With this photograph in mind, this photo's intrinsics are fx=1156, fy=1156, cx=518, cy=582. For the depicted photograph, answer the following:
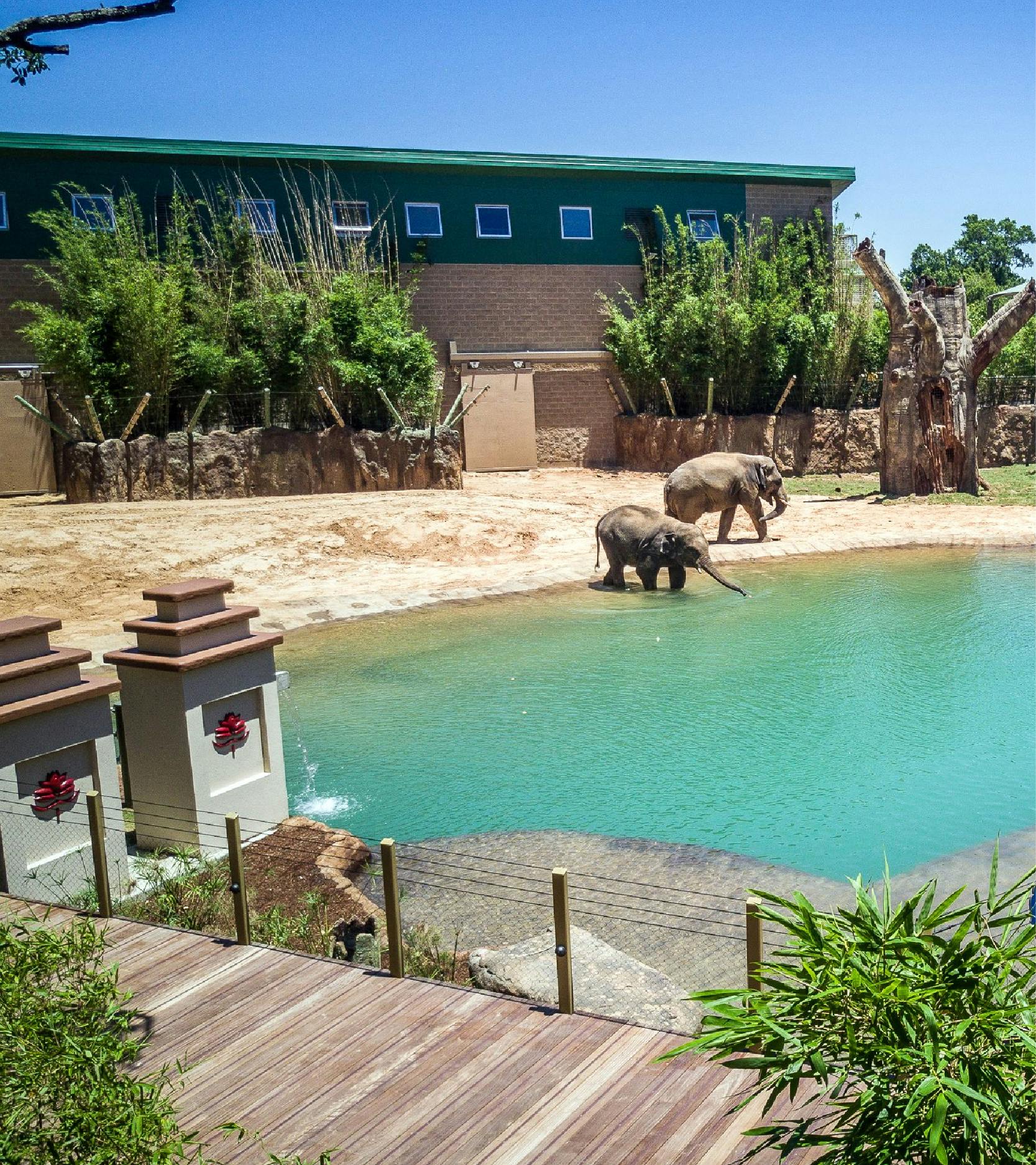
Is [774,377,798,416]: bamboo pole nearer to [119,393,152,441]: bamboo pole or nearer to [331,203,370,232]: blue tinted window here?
[331,203,370,232]: blue tinted window

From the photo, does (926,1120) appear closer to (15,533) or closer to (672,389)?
(15,533)

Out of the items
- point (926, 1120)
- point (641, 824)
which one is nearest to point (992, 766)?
point (641, 824)

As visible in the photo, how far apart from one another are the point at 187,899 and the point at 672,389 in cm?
2297

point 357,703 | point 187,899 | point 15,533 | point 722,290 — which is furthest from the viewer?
point 722,290

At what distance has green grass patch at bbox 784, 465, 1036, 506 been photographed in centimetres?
2006

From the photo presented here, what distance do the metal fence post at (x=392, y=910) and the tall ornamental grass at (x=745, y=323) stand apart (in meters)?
23.1

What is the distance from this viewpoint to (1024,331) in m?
28.6

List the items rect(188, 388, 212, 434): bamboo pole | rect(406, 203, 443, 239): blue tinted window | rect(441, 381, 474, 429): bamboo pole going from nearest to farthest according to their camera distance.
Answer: rect(188, 388, 212, 434): bamboo pole < rect(441, 381, 474, 429): bamboo pole < rect(406, 203, 443, 239): blue tinted window

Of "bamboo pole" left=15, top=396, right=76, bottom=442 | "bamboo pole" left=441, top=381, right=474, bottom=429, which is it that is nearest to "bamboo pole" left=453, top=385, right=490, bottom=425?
"bamboo pole" left=441, top=381, right=474, bottom=429

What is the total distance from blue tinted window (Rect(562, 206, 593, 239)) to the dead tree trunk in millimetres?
8836

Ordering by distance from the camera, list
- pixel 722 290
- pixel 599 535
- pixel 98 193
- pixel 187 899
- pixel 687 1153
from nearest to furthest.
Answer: pixel 687 1153, pixel 187 899, pixel 599 535, pixel 98 193, pixel 722 290

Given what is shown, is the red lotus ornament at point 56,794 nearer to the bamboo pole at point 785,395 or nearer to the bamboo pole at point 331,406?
the bamboo pole at point 331,406

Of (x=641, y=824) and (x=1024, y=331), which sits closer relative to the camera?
(x=641, y=824)

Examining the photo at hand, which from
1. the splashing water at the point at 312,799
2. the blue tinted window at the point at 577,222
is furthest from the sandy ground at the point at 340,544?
the blue tinted window at the point at 577,222
